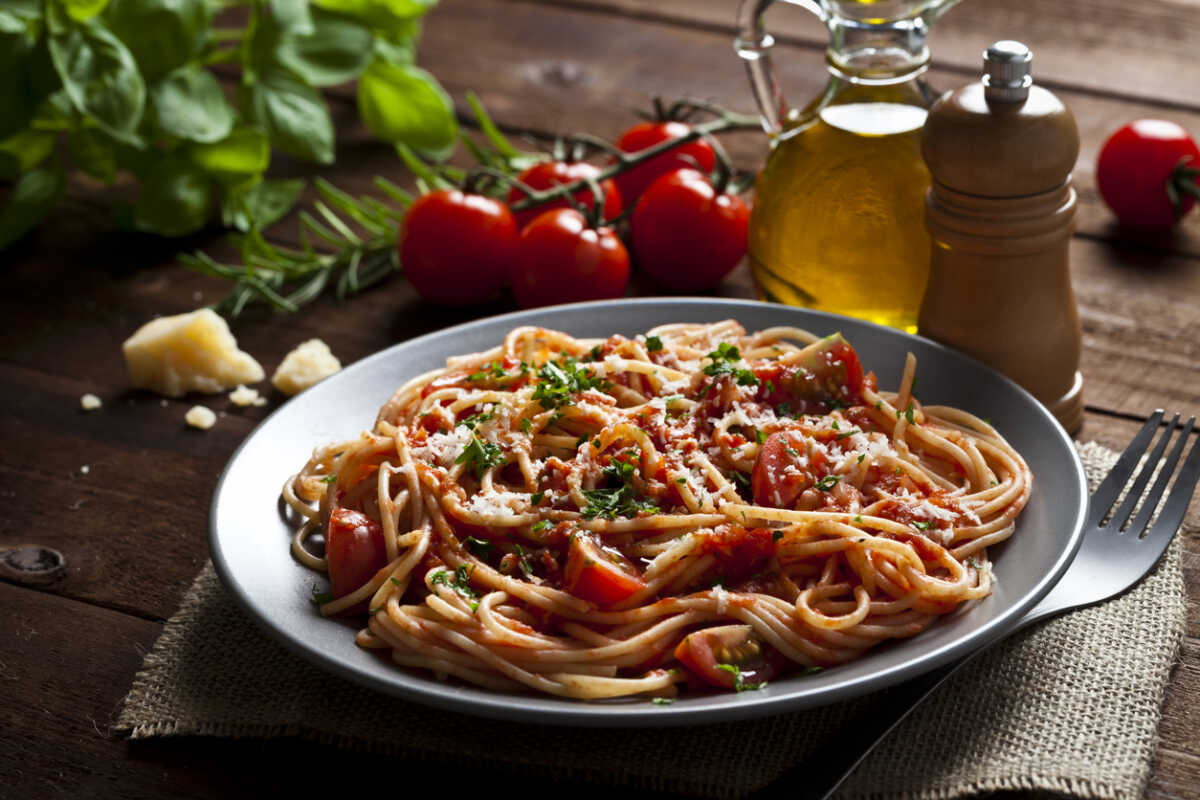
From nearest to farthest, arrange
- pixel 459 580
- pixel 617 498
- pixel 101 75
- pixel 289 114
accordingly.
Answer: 1. pixel 459 580
2. pixel 617 498
3. pixel 101 75
4. pixel 289 114

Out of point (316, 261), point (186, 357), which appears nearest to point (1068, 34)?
point (316, 261)

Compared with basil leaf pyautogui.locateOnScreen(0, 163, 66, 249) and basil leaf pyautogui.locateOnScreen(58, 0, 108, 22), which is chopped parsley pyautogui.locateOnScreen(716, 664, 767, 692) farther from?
basil leaf pyautogui.locateOnScreen(0, 163, 66, 249)

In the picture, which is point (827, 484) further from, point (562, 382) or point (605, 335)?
point (605, 335)

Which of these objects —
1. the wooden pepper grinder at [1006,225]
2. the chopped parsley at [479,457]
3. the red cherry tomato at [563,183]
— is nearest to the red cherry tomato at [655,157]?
the red cherry tomato at [563,183]

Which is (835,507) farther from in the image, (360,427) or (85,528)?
(85,528)

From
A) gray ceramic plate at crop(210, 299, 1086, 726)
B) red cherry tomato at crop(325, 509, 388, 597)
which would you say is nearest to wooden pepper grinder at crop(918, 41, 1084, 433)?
gray ceramic plate at crop(210, 299, 1086, 726)
